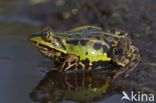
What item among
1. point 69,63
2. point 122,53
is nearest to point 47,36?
point 69,63

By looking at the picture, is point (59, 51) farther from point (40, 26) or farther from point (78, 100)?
point (40, 26)

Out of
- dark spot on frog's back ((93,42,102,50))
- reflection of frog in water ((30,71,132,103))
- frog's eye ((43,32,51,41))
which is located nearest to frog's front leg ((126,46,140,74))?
reflection of frog in water ((30,71,132,103))

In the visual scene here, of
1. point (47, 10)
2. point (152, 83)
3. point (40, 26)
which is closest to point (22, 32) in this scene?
point (40, 26)

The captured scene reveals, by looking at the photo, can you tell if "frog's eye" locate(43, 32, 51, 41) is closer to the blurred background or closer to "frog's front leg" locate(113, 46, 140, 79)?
the blurred background

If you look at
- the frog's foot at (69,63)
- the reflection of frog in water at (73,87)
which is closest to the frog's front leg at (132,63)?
the reflection of frog in water at (73,87)

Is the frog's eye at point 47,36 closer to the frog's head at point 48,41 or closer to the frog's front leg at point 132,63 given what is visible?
the frog's head at point 48,41

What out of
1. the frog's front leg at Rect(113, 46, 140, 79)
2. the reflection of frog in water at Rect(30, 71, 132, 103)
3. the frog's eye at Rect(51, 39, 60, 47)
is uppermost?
the frog's eye at Rect(51, 39, 60, 47)

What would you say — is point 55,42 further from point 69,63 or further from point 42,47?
point 69,63
